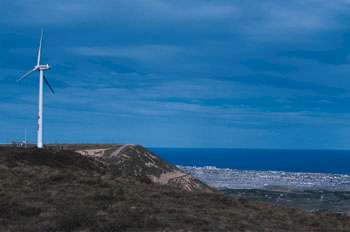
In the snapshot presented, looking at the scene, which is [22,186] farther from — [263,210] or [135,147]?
[135,147]

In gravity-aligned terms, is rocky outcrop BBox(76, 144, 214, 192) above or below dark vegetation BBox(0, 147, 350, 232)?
above

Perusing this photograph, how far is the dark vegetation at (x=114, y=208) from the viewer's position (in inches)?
878

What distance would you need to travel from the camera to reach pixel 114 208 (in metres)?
25.1

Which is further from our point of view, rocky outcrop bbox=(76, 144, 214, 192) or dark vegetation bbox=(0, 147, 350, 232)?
rocky outcrop bbox=(76, 144, 214, 192)

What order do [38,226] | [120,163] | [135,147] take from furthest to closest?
[135,147] → [120,163] → [38,226]

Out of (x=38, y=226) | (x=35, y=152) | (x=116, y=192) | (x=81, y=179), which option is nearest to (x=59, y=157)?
(x=35, y=152)

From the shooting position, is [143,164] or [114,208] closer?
[114,208]

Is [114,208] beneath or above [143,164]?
beneath

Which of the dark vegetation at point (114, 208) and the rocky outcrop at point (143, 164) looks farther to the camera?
the rocky outcrop at point (143, 164)

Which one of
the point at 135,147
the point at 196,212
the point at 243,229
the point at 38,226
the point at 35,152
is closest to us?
the point at 38,226

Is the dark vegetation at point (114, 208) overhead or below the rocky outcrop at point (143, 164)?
below

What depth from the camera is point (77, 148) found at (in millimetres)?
57562

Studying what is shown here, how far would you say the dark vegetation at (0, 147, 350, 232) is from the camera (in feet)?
73.2

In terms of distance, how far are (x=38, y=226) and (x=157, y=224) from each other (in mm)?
4188
